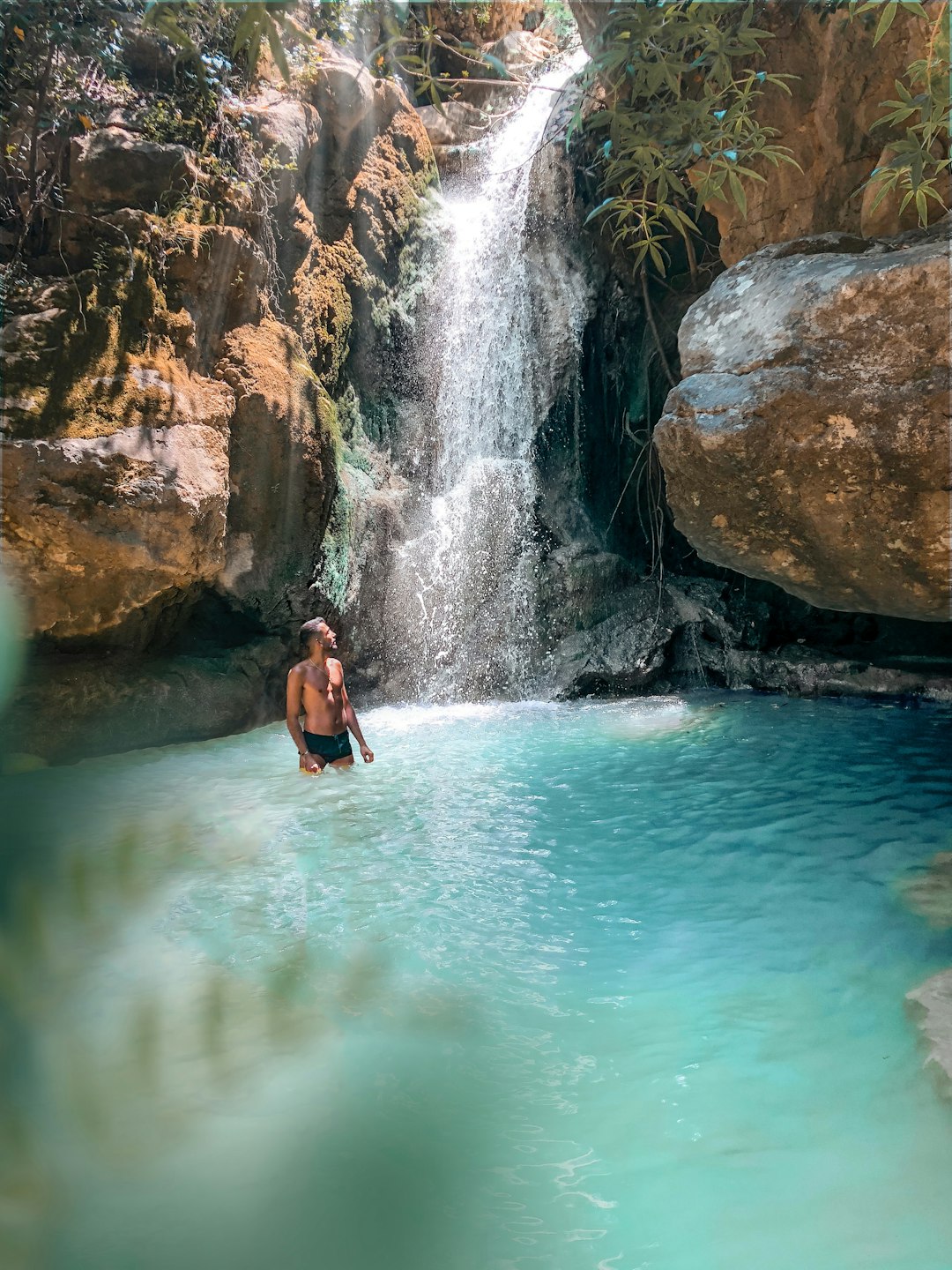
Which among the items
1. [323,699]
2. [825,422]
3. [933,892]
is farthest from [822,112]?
[323,699]

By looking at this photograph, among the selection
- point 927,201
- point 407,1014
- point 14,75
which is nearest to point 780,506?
point 927,201

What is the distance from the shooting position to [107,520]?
6.41 m

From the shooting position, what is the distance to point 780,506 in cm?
457

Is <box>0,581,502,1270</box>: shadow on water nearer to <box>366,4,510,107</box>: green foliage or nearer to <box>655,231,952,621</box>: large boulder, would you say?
<box>655,231,952,621</box>: large boulder

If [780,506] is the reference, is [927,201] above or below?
above

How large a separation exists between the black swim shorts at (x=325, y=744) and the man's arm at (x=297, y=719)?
6cm

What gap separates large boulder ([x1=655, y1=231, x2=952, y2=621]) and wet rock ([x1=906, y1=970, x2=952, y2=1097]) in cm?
203

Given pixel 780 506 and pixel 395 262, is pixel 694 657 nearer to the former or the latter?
pixel 780 506

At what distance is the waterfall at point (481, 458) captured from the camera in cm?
1011

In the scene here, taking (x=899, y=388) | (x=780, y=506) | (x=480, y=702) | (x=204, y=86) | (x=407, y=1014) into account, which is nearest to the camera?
(x=407, y=1014)

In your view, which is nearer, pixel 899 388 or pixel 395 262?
pixel 899 388

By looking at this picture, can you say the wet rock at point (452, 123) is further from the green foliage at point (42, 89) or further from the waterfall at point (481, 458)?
the green foliage at point (42, 89)

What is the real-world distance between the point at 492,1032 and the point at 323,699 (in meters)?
3.58

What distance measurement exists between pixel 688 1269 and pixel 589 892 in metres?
2.11
